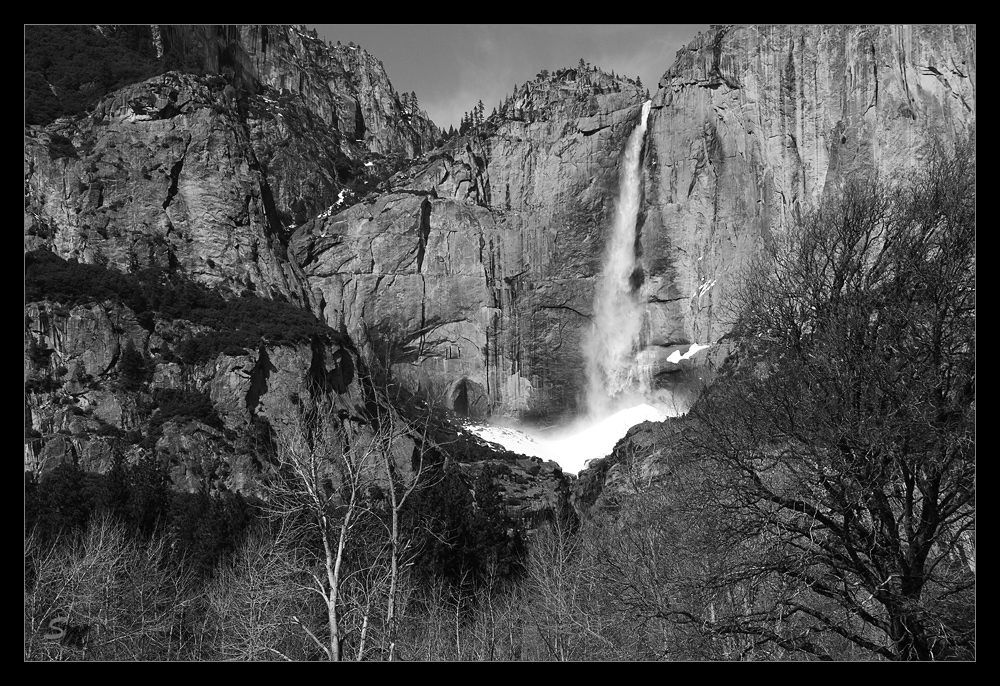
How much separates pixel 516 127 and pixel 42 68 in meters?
38.8

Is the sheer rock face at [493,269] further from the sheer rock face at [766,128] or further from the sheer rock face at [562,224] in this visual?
the sheer rock face at [766,128]

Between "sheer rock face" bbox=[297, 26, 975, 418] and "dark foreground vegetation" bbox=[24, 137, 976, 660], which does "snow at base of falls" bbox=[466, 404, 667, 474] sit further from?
"dark foreground vegetation" bbox=[24, 137, 976, 660]

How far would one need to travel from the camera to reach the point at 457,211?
83500 millimetres

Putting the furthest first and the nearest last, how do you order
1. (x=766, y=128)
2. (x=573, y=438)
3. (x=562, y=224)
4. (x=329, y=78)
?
A: (x=329, y=78)
(x=573, y=438)
(x=562, y=224)
(x=766, y=128)

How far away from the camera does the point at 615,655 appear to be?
15.1m

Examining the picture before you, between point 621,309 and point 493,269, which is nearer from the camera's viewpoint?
point 621,309

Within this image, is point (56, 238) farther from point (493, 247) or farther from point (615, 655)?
point (615, 655)

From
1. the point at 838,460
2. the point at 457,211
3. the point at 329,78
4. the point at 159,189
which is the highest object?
the point at 329,78

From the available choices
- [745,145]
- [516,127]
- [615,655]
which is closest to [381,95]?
[516,127]

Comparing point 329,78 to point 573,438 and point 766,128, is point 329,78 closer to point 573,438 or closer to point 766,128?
point 573,438

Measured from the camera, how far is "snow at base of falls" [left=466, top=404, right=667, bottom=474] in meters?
78.6

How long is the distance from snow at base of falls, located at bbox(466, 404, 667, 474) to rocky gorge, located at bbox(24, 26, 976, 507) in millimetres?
1894

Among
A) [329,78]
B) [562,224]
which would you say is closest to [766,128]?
[562,224]

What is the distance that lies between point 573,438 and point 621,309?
1179cm
